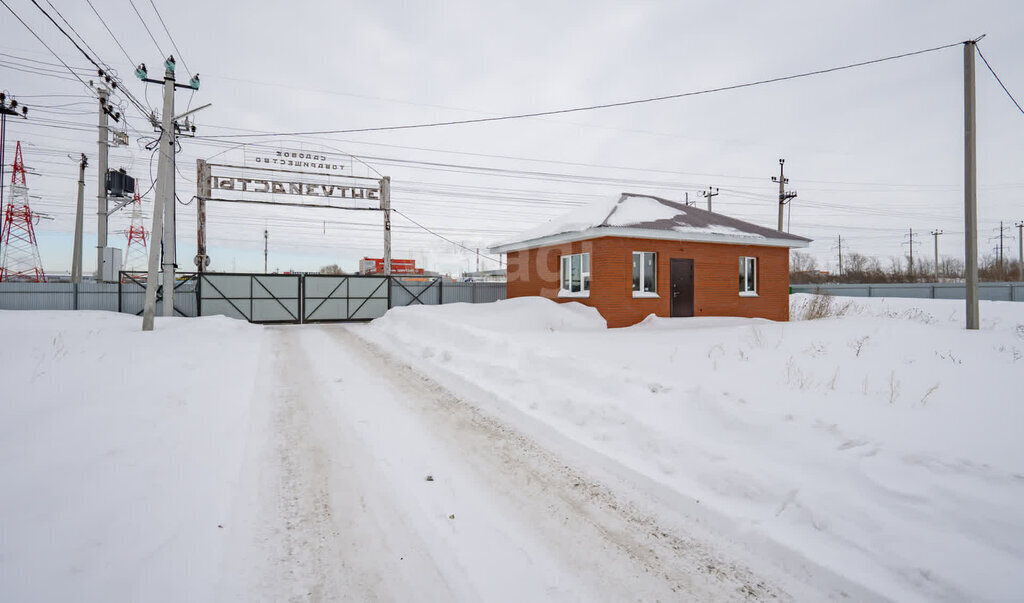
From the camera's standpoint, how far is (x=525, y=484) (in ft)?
12.4

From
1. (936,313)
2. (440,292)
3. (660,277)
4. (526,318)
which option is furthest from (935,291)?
(440,292)

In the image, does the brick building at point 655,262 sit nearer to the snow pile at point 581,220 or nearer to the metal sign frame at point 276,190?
the snow pile at point 581,220

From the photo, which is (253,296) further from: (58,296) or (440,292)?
(440,292)

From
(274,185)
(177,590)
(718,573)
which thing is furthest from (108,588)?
(274,185)

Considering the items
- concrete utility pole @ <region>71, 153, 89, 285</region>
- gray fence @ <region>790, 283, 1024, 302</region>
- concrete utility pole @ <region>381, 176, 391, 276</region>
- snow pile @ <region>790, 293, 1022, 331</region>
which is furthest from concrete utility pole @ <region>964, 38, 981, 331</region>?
concrete utility pole @ <region>71, 153, 89, 285</region>

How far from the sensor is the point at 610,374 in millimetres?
6246

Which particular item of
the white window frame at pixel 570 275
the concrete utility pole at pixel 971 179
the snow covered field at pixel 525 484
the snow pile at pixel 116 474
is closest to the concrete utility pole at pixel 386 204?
the white window frame at pixel 570 275

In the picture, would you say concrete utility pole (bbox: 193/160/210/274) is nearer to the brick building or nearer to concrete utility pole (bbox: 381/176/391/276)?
concrete utility pole (bbox: 381/176/391/276)

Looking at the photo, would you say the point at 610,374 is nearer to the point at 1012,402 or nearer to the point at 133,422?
the point at 1012,402

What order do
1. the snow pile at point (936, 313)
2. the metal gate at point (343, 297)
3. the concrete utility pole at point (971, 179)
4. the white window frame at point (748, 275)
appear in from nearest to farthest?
the concrete utility pole at point (971, 179)
the white window frame at point (748, 275)
the snow pile at point (936, 313)
the metal gate at point (343, 297)

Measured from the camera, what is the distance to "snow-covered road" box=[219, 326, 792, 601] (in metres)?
2.50

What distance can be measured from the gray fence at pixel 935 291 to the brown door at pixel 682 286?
1763 cm

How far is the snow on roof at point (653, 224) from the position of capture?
14.3 metres

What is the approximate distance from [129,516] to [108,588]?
871mm
